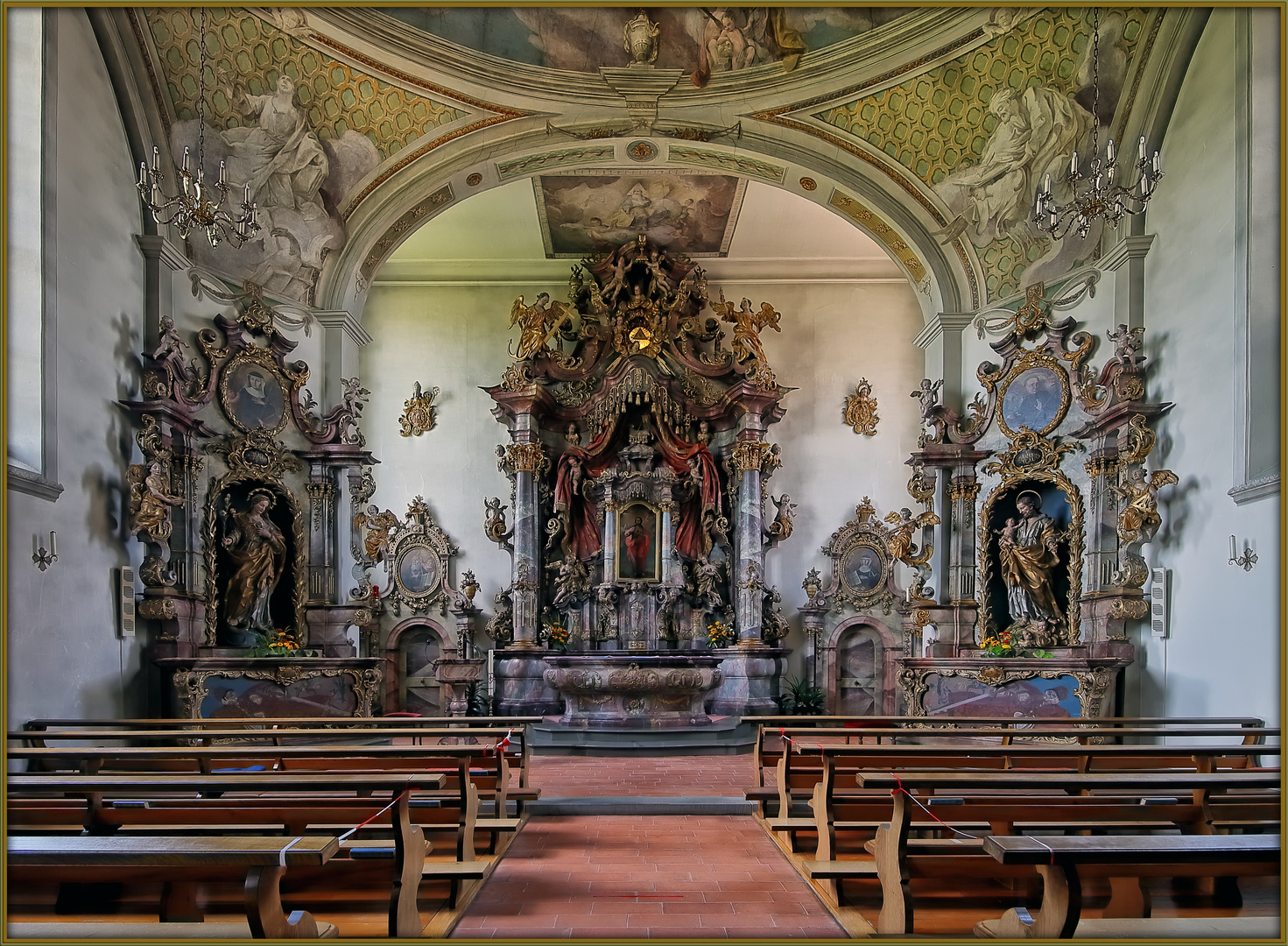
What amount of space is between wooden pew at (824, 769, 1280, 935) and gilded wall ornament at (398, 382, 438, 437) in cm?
1270

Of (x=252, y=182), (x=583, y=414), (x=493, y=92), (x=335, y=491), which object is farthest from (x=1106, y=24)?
(x=335, y=491)

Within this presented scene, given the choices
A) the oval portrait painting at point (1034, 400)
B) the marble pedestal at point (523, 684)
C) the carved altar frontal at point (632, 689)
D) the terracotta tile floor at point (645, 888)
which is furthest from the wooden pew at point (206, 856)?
the oval portrait painting at point (1034, 400)

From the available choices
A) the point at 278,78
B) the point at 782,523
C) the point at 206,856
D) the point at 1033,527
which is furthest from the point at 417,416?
the point at 206,856

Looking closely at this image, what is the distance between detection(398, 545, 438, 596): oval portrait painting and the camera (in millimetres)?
16266

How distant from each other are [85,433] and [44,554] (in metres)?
1.46

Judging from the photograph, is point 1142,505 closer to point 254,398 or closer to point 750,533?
point 750,533

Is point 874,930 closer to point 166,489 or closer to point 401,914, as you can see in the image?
point 401,914

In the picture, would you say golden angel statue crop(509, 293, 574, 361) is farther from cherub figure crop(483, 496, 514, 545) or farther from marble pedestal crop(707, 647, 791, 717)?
marble pedestal crop(707, 647, 791, 717)

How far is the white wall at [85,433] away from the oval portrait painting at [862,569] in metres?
10.6

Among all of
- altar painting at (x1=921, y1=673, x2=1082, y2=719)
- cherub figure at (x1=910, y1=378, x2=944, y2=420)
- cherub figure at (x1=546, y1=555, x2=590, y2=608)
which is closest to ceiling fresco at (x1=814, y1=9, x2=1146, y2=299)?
cherub figure at (x1=910, y1=378, x2=944, y2=420)

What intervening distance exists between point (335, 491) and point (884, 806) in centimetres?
981

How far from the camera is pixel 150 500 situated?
10.2m

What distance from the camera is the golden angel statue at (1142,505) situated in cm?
1034

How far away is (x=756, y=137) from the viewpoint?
44.9 ft
